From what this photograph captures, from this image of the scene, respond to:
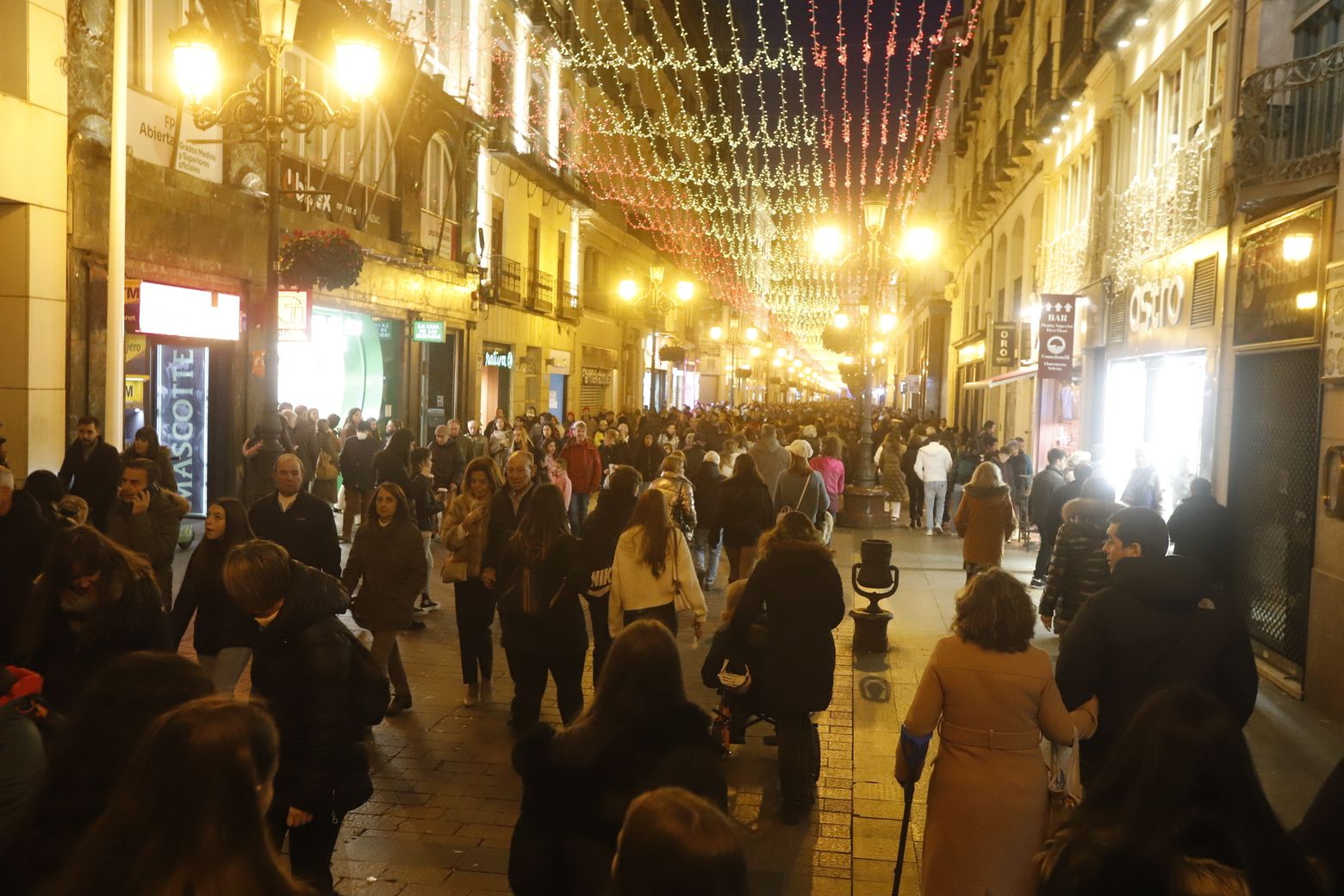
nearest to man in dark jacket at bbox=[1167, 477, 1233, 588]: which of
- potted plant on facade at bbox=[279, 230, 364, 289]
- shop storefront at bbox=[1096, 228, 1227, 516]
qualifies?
shop storefront at bbox=[1096, 228, 1227, 516]

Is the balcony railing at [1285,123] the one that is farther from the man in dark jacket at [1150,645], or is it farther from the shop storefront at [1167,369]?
the man in dark jacket at [1150,645]

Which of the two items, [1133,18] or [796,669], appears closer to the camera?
[796,669]

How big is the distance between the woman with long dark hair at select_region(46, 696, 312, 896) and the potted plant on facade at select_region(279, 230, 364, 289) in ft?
51.5

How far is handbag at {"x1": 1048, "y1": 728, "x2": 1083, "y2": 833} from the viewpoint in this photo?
457 cm

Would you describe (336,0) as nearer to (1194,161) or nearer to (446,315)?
(446,315)

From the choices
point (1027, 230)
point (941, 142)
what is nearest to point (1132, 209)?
point (1027, 230)

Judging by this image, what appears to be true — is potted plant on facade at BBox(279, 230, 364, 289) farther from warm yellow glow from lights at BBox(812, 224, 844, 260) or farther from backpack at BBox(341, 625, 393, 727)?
backpack at BBox(341, 625, 393, 727)

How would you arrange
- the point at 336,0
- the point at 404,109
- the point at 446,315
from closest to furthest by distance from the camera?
the point at 336,0
the point at 404,109
the point at 446,315

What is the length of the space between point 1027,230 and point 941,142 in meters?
34.9

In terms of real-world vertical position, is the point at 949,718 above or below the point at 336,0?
below

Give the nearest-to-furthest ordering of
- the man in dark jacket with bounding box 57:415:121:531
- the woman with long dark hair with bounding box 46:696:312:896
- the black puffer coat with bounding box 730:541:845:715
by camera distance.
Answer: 1. the woman with long dark hair with bounding box 46:696:312:896
2. the black puffer coat with bounding box 730:541:845:715
3. the man in dark jacket with bounding box 57:415:121:531

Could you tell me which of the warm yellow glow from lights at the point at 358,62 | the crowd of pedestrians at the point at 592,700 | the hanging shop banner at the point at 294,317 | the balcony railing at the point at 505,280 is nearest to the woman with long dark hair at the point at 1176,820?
the crowd of pedestrians at the point at 592,700

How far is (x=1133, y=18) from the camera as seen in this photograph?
54.6 feet

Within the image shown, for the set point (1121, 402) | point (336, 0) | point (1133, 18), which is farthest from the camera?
point (336, 0)
